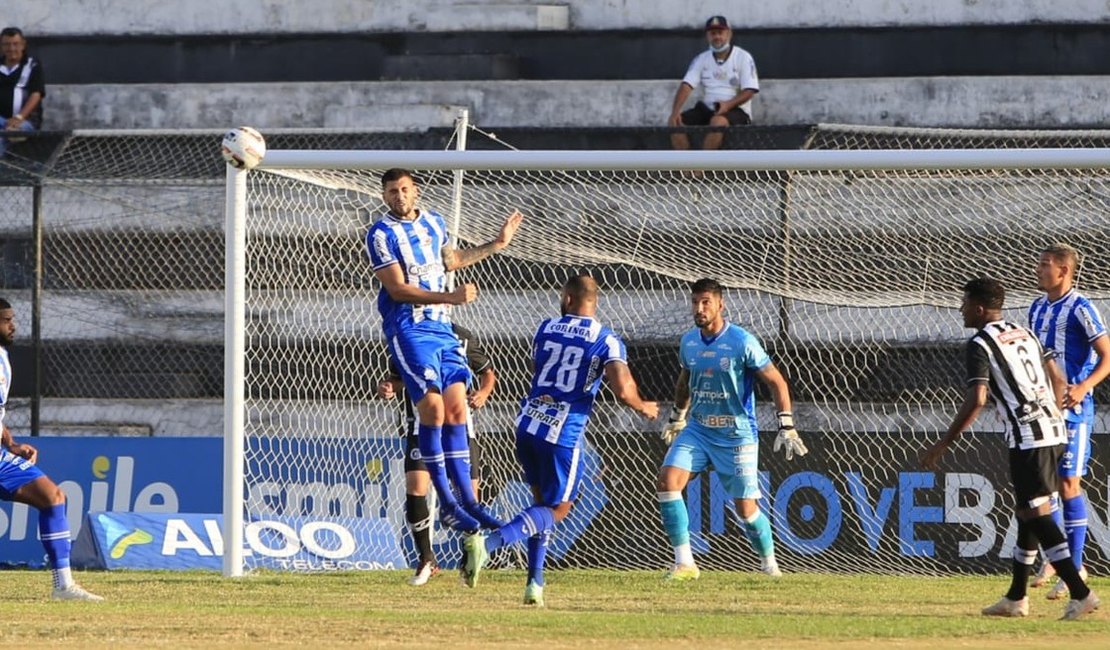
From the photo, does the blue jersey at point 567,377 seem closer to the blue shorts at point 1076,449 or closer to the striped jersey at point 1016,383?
the striped jersey at point 1016,383

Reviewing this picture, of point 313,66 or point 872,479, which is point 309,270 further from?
point 313,66

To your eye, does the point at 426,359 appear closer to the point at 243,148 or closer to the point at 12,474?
the point at 243,148

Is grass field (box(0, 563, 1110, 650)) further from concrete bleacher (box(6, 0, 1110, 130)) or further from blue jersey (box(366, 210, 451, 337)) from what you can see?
concrete bleacher (box(6, 0, 1110, 130))

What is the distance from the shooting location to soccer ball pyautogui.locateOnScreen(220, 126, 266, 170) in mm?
11539

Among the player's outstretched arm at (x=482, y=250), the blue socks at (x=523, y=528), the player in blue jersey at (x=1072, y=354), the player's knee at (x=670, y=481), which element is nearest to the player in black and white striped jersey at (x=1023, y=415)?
the player in blue jersey at (x=1072, y=354)

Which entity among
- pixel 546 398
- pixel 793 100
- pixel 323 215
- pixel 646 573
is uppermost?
pixel 793 100

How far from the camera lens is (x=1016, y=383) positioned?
925 cm

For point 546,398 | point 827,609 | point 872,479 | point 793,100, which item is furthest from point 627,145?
point 827,609

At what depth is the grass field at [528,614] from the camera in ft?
27.4

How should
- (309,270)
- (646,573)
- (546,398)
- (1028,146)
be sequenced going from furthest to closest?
1. (1028,146)
2. (309,270)
3. (646,573)
4. (546,398)

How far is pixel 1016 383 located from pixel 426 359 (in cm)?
338

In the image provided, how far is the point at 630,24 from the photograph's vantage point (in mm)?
18969

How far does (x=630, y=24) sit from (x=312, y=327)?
618 cm

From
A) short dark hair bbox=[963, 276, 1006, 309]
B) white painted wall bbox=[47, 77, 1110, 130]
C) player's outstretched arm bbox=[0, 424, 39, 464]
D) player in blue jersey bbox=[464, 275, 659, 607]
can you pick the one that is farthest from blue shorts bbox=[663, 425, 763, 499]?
white painted wall bbox=[47, 77, 1110, 130]
